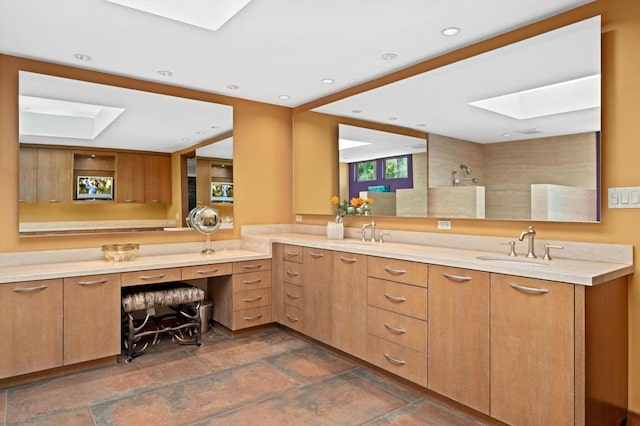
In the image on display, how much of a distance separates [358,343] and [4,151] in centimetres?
304

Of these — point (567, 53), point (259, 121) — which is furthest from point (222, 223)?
point (567, 53)

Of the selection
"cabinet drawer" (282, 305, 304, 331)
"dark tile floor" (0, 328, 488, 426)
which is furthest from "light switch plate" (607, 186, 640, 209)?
"cabinet drawer" (282, 305, 304, 331)

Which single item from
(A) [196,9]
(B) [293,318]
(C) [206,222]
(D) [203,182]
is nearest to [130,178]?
(D) [203,182]

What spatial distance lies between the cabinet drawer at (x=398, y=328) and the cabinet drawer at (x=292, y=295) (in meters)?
0.89

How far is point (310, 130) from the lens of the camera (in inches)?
176

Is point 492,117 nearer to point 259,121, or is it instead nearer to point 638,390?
point 638,390

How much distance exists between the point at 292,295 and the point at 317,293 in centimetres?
39

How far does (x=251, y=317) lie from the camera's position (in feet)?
12.5

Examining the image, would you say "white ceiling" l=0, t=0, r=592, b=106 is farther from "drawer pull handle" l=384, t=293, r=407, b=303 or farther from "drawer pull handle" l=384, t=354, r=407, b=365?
"drawer pull handle" l=384, t=354, r=407, b=365

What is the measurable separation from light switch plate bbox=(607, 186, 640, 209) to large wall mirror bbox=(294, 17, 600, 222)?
7cm

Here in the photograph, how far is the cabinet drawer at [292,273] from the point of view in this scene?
367cm

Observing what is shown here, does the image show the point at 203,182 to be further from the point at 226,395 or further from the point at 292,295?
the point at 226,395

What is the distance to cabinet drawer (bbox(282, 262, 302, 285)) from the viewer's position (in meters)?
3.67

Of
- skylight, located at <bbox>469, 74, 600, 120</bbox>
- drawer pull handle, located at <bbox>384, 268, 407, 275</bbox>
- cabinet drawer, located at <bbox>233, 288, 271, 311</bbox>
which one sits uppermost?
skylight, located at <bbox>469, 74, 600, 120</bbox>
